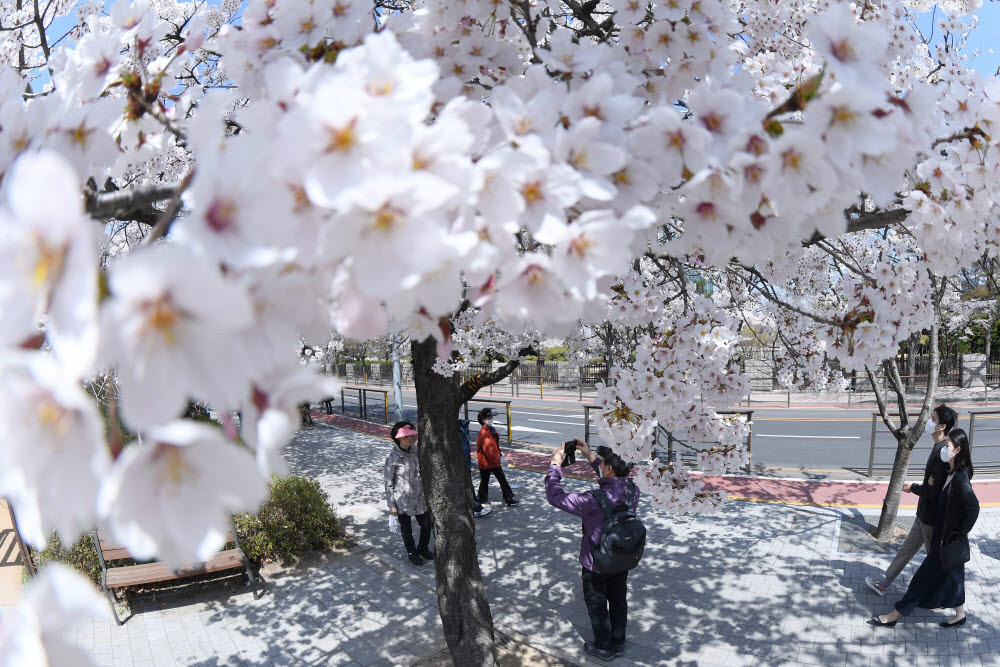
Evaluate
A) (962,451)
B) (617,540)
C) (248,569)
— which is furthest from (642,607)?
(248,569)

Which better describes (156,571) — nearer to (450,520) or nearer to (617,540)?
(450,520)

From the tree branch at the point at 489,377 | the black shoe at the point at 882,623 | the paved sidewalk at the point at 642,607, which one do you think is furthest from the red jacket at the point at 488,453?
the black shoe at the point at 882,623

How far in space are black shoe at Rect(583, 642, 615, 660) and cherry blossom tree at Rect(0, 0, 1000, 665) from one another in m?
3.78

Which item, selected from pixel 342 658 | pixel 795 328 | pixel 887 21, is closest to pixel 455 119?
pixel 795 328

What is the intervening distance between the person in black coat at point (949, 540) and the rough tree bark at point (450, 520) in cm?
351

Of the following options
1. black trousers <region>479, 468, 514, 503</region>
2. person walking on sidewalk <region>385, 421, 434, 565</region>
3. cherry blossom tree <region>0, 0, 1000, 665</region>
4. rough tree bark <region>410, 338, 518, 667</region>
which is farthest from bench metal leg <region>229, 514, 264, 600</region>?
cherry blossom tree <region>0, 0, 1000, 665</region>

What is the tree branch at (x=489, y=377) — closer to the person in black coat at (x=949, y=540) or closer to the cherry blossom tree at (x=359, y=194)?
the cherry blossom tree at (x=359, y=194)

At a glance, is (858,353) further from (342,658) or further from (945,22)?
(945,22)

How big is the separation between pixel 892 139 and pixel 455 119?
82 cm

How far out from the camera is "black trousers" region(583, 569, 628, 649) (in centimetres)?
445

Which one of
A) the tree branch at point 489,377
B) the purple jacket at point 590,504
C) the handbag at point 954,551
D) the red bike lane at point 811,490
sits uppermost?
the tree branch at point 489,377

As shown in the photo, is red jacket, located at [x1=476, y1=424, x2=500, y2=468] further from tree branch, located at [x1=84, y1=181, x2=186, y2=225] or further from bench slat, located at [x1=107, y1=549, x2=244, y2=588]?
tree branch, located at [x1=84, y1=181, x2=186, y2=225]

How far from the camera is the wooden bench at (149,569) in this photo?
16.8 ft

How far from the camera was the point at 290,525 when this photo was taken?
6.46 m
